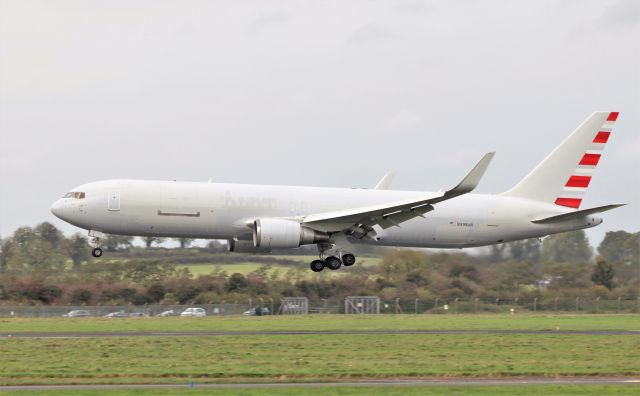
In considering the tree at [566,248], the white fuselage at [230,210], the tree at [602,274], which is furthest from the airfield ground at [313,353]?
the tree at [602,274]

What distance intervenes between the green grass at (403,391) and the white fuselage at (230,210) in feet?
62.4

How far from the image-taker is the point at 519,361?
1288 inches

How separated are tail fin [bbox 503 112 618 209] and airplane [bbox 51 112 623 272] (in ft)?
0.32

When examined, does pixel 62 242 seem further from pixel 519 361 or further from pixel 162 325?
pixel 519 361

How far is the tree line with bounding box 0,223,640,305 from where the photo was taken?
58.3 meters

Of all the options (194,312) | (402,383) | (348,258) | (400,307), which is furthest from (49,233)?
(402,383)

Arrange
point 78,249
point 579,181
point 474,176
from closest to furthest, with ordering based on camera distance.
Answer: point 474,176
point 579,181
point 78,249

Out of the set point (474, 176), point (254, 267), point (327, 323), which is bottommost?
point (327, 323)

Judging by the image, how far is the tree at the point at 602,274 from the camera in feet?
208

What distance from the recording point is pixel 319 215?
A: 45469 millimetres

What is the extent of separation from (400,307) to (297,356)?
83.4ft

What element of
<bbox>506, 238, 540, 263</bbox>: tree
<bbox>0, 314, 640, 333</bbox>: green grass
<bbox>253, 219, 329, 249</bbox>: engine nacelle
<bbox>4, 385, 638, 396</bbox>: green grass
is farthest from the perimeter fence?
<bbox>4, 385, 638, 396</bbox>: green grass

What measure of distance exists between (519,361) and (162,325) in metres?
17.6

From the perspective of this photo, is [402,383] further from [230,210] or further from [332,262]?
[332,262]
